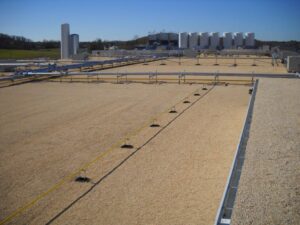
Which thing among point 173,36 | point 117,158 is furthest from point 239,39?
point 117,158

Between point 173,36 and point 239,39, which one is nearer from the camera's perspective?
point 239,39

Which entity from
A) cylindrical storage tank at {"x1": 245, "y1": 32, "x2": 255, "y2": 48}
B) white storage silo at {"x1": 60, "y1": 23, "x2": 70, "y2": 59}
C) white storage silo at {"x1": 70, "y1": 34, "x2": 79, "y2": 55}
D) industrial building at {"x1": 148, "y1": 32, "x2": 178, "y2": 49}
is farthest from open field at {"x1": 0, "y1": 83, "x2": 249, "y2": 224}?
industrial building at {"x1": 148, "y1": 32, "x2": 178, "y2": 49}

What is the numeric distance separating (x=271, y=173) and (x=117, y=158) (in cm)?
262

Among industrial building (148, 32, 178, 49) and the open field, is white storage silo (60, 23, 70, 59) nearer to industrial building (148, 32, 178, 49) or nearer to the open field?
the open field

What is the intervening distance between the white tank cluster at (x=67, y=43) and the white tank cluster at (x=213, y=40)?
25400 mm

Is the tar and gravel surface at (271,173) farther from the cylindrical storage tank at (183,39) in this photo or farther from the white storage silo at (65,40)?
the cylindrical storage tank at (183,39)

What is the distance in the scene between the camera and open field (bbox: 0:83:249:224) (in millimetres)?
4402

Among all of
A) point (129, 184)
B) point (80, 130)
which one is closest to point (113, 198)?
point (129, 184)

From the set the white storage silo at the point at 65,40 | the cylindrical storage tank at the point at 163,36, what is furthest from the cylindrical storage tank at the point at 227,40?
the white storage silo at the point at 65,40

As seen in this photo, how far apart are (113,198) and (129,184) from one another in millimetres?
494

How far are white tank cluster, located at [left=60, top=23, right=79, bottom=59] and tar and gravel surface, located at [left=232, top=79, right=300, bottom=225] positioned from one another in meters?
31.0

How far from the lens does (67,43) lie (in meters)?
38.3

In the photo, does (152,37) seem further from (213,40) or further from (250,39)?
(250,39)

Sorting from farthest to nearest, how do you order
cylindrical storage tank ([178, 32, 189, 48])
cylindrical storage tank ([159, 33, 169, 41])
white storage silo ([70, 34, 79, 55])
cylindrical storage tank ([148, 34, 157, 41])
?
cylindrical storage tank ([148, 34, 157, 41])
cylindrical storage tank ([159, 33, 169, 41])
cylindrical storage tank ([178, 32, 189, 48])
white storage silo ([70, 34, 79, 55])
